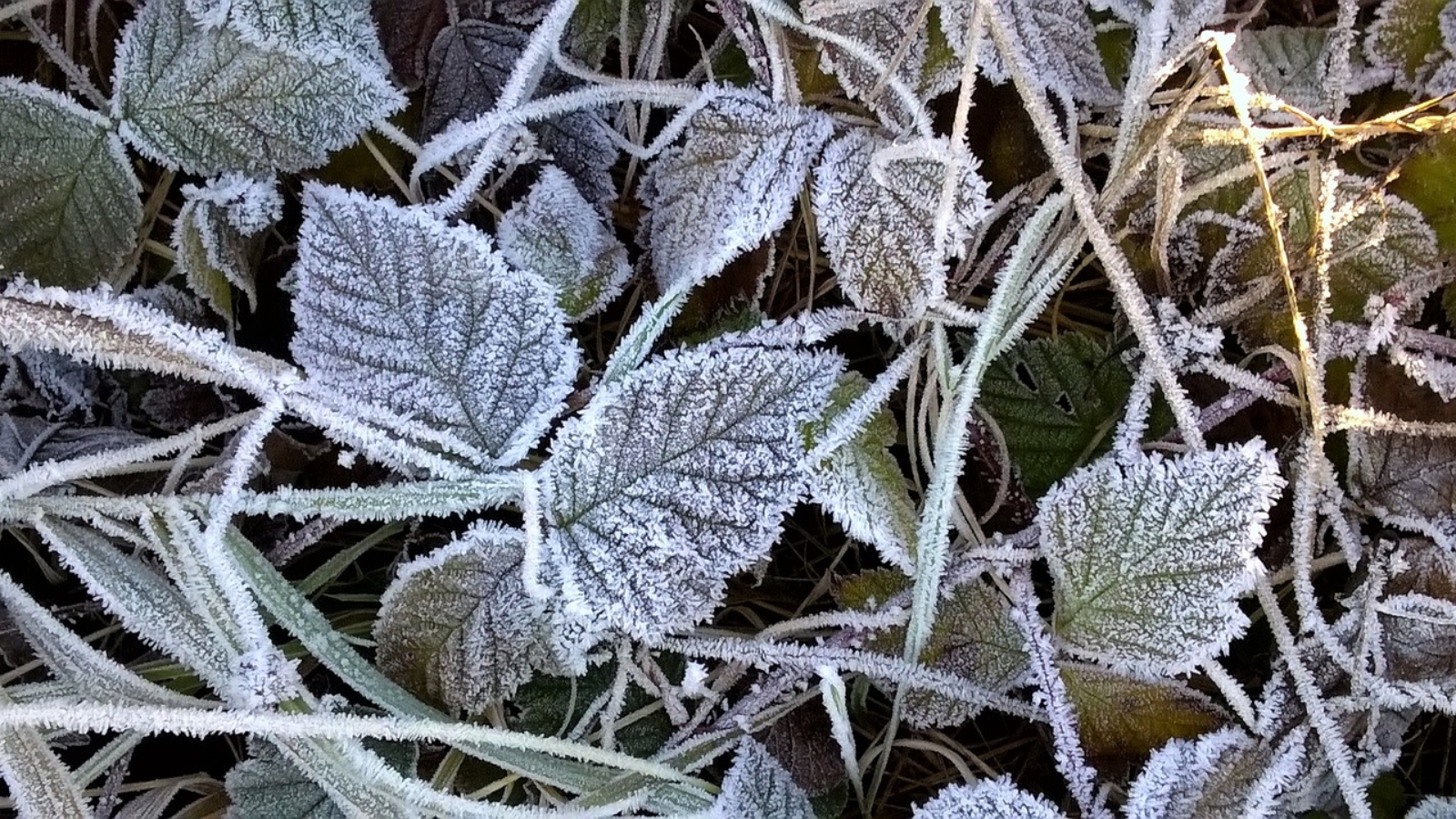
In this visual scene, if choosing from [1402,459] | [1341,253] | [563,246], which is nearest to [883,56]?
[563,246]

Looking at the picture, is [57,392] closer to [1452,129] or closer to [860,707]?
[860,707]

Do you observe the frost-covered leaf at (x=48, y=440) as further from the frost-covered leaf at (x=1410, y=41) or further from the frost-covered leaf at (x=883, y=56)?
the frost-covered leaf at (x=1410, y=41)

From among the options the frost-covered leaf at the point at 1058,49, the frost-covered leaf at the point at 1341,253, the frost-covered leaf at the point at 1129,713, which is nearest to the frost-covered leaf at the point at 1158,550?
the frost-covered leaf at the point at 1129,713

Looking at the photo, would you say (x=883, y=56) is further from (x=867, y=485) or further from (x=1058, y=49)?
(x=867, y=485)

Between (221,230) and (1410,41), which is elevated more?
(1410,41)

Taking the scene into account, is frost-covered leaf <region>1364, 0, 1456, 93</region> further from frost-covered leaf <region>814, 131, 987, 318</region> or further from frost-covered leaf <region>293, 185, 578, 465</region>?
frost-covered leaf <region>293, 185, 578, 465</region>

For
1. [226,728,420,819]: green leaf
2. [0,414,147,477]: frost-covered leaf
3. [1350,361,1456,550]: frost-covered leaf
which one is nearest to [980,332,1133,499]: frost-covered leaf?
[1350,361,1456,550]: frost-covered leaf
